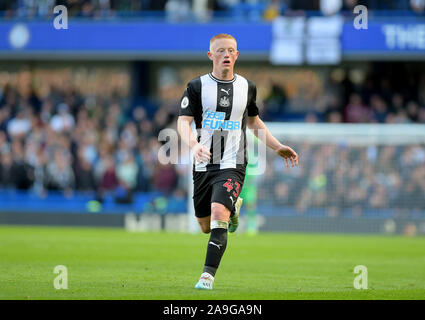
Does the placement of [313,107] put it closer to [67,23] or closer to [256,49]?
[256,49]

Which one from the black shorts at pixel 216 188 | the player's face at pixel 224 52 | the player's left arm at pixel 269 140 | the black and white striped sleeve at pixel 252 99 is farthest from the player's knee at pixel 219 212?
the player's face at pixel 224 52

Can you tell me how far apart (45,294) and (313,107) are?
2087 centimetres

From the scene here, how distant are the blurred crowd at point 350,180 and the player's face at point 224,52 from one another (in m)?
12.7

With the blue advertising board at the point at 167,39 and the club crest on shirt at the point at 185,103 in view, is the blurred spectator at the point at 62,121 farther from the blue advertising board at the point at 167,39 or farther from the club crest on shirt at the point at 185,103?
the club crest on shirt at the point at 185,103

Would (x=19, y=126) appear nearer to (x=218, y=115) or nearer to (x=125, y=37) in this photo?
(x=125, y=37)

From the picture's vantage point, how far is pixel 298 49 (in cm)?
2500

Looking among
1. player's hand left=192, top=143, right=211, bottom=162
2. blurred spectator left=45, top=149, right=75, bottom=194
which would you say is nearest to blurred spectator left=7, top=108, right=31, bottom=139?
blurred spectator left=45, top=149, right=75, bottom=194

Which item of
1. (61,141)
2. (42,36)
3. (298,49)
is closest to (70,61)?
(42,36)

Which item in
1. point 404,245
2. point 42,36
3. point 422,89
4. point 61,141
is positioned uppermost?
point 42,36

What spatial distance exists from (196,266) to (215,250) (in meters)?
3.18

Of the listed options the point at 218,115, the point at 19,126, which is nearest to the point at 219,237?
the point at 218,115

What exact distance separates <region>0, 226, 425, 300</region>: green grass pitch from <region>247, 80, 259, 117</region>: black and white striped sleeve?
1.92 meters

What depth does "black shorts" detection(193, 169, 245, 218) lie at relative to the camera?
8.53 meters
